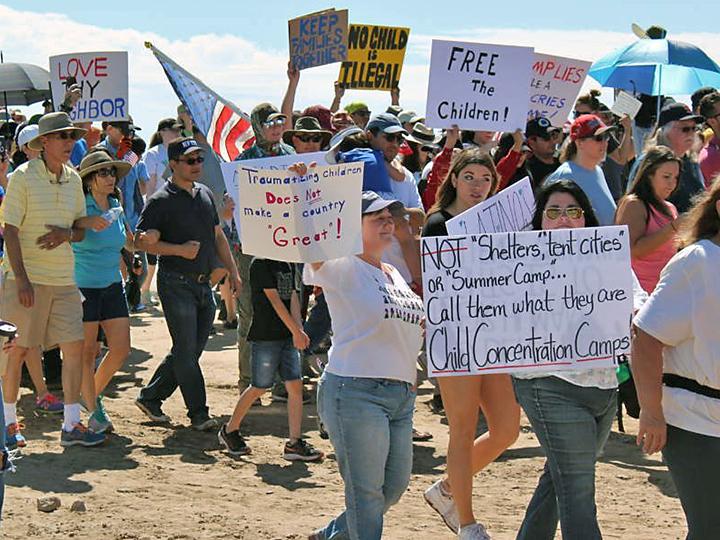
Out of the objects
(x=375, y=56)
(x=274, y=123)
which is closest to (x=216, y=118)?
(x=274, y=123)

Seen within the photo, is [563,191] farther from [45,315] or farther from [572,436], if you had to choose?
[45,315]

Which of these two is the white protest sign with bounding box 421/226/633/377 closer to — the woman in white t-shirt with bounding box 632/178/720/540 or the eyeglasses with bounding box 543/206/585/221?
the eyeglasses with bounding box 543/206/585/221

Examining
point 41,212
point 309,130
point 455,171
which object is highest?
point 309,130

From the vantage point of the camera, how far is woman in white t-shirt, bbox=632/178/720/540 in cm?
486

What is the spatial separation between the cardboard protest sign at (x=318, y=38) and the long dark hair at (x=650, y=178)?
5472 millimetres

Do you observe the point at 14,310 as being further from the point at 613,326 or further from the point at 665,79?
the point at 665,79

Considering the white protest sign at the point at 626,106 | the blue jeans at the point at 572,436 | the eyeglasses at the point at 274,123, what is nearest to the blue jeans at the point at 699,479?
the blue jeans at the point at 572,436

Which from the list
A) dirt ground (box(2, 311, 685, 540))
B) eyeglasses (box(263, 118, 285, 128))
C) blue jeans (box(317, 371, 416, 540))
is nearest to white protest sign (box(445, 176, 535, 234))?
blue jeans (box(317, 371, 416, 540))

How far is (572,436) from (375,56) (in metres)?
11.6

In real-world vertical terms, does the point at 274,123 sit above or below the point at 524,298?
above

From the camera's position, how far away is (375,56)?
53.7ft

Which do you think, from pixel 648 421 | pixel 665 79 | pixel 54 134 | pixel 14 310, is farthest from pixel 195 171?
pixel 665 79

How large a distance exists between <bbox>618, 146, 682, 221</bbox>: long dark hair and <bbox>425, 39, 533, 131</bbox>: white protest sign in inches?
55.4

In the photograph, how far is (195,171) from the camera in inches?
352
